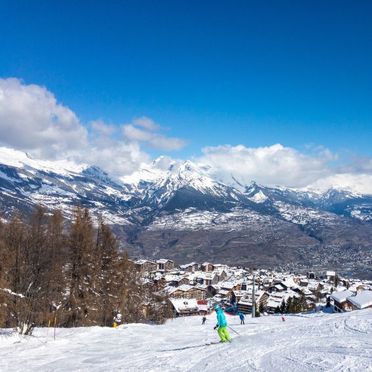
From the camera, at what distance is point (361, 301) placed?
55.5 meters

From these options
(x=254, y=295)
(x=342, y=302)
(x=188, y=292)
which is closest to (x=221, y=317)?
(x=254, y=295)

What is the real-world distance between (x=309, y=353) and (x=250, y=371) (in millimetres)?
2840

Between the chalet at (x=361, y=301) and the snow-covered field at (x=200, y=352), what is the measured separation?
34.1 meters

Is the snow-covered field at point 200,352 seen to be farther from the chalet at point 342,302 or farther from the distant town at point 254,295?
the chalet at point 342,302

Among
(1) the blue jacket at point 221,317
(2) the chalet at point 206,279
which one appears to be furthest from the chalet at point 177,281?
(1) the blue jacket at point 221,317

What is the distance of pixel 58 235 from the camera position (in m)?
30.8

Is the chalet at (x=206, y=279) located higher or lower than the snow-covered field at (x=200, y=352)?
lower

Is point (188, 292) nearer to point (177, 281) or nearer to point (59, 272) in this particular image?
point (177, 281)

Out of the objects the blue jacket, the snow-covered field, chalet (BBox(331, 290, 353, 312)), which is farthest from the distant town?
the blue jacket

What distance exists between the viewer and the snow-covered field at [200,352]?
1353 centimetres

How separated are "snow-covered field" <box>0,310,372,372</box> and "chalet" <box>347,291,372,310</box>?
112 feet

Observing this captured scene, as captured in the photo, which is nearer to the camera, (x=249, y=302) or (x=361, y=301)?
(x=361, y=301)

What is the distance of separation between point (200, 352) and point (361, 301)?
149 feet

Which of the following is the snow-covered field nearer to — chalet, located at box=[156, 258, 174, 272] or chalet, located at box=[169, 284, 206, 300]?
chalet, located at box=[169, 284, 206, 300]
